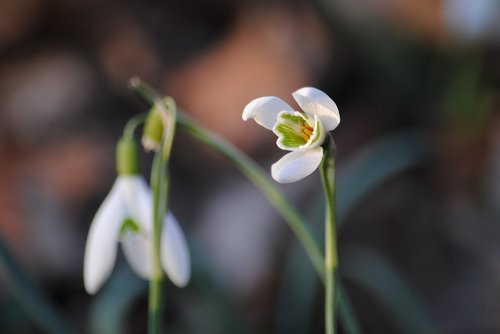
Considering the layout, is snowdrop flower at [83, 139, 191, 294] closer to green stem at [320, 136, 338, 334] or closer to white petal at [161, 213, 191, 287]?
white petal at [161, 213, 191, 287]

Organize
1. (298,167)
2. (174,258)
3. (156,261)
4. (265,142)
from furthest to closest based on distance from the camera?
(265,142)
(174,258)
(156,261)
(298,167)

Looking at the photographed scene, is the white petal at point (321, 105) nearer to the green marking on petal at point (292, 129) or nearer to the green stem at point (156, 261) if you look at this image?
the green marking on petal at point (292, 129)

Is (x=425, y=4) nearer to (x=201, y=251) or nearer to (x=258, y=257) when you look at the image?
(x=258, y=257)

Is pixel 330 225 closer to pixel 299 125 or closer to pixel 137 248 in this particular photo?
pixel 299 125

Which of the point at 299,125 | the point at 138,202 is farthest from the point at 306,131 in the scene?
the point at 138,202

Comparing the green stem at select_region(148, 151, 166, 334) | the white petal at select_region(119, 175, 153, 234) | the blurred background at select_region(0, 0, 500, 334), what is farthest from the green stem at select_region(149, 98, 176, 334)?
the blurred background at select_region(0, 0, 500, 334)

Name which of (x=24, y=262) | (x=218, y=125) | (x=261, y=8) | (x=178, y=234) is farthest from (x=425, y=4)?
(x=178, y=234)

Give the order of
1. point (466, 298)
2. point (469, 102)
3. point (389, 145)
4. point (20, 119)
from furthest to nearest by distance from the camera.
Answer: point (20, 119)
point (469, 102)
point (466, 298)
point (389, 145)
